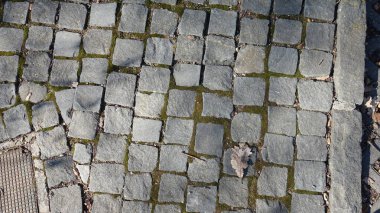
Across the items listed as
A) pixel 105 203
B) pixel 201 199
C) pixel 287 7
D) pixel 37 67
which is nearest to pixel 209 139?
pixel 201 199

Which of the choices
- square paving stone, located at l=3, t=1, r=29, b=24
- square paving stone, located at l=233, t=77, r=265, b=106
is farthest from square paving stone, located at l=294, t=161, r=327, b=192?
square paving stone, located at l=3, t=1, r=29, b=24

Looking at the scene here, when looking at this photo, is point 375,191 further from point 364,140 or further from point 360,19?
point 360,19

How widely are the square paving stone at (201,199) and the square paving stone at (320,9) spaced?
6.76ft

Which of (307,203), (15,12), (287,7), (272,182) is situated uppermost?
(287,7)

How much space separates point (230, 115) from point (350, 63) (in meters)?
1.30

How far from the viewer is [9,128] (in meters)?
A: 4.70

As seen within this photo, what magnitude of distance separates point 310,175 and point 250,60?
1282mm

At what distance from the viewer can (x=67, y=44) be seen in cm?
483

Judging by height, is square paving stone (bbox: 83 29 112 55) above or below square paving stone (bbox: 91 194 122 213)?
above

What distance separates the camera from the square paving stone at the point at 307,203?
4414 mm

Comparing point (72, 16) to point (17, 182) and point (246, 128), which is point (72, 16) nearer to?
point (17, 182)

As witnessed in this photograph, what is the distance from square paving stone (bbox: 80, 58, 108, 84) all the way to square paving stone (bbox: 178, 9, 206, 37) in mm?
868

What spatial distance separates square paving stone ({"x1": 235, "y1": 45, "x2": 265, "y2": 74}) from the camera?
185 inches

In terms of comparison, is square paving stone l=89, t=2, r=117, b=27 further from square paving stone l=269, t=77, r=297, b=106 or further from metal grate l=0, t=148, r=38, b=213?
square paving stone l=269, t=77, r=297, b=106
